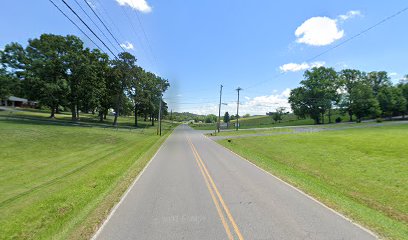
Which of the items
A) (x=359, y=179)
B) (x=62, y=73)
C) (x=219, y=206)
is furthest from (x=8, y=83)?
(x=359, y=179)

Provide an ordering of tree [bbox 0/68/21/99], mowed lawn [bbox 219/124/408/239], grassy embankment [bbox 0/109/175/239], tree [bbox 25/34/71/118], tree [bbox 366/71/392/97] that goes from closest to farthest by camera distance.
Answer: grassy embankment [bbox 0/109/175/239]
mowed lawn [bbox 219/124/408/239]
tree [bbox 25/34/71/118]
tree [bbox 0/68/21/99]
tree [bbox 366/71/392/97]

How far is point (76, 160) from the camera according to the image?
21594 mm

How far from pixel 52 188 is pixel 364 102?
94.1 m

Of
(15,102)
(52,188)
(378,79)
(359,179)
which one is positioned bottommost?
(52,188)

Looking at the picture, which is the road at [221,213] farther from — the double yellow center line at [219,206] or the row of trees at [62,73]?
the row of trees at [62,73]

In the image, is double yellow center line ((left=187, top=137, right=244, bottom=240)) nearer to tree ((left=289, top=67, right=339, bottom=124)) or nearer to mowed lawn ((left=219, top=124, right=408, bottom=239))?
mowed lawn ((left=219, top=124, right=408, bottom=239))

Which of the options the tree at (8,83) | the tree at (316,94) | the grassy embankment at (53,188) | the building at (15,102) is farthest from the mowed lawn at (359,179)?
the building at (15,102)

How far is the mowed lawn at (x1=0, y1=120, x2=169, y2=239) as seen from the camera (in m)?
7.68

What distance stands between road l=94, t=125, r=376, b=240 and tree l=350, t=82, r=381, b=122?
86.6 meters

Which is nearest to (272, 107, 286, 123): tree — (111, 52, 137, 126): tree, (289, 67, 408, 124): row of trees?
(289, 67, 408, 124): row of trees

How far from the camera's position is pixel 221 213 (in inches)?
324

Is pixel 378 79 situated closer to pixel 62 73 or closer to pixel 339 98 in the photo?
pixel 339 98

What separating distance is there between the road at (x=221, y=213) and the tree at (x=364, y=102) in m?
86.6

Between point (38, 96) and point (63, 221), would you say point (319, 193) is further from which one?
point (38, 96)
